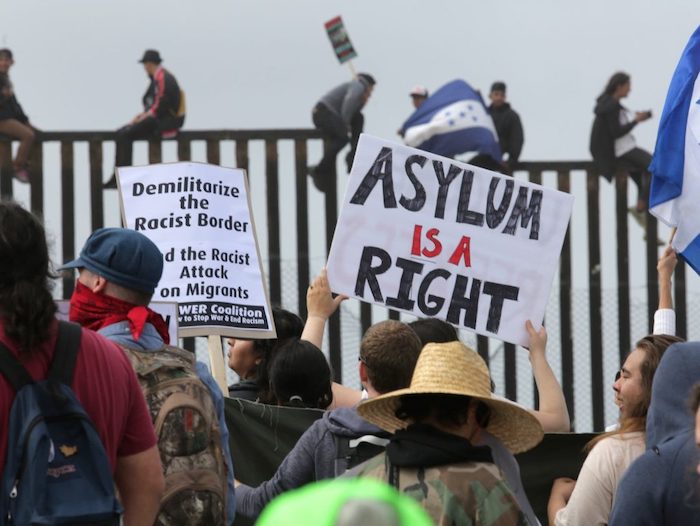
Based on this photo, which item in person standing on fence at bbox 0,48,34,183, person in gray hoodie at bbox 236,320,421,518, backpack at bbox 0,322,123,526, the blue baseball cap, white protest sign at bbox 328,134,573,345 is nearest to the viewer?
backpack at bbox 0,322,123,526

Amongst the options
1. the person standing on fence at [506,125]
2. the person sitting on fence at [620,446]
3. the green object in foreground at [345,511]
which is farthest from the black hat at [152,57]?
the green object in foreground at [345,511]

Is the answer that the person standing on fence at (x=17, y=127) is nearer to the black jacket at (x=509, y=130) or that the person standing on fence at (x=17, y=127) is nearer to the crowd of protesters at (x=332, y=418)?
the black jacket at (x=509, y=130)

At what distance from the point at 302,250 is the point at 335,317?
2.14 feet

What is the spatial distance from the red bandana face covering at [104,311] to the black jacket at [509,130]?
34.9ft

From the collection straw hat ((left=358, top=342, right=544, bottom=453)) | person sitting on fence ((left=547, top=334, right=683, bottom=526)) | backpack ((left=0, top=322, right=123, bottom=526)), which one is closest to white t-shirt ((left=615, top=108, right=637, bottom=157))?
person sitting on fence ((left=547, top=334, right=683, bottom=526))

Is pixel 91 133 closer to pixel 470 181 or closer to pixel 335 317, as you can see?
pixel 335 317

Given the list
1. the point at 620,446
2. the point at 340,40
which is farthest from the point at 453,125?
the point at 620,446

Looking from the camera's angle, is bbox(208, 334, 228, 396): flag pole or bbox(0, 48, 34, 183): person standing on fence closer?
bbox(208, 334, 228, 396): flag pole

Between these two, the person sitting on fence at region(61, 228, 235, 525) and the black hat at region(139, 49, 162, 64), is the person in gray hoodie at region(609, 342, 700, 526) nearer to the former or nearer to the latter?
the person sitting on fence at region(61, 228, 235, 525)

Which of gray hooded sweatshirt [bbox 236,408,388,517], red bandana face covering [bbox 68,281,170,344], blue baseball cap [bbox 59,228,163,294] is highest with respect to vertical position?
blue baseball cap [bbox 59,228,163,294]

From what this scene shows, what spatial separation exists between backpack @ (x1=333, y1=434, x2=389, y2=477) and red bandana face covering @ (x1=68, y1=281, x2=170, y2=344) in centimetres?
74

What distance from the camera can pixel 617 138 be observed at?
14.5 m

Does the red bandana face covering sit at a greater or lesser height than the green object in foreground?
lesser

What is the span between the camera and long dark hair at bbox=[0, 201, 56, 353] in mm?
3273
